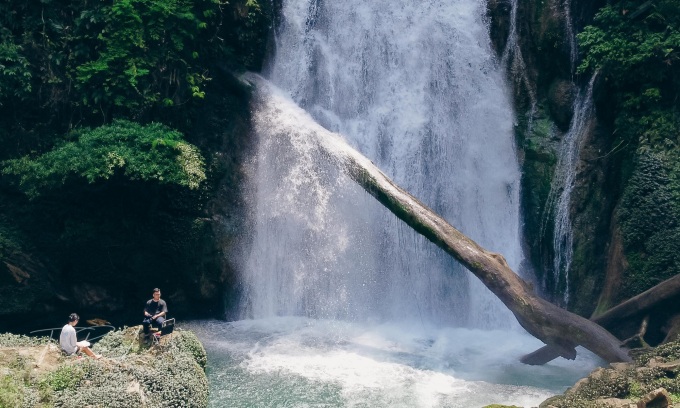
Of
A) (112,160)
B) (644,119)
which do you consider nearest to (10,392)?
(112,160)

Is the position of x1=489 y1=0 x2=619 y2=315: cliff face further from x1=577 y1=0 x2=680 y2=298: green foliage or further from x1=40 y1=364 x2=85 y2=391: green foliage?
x1=40 y1=364 x2=85 y2=391: green foliage

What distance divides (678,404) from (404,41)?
12691 millimetres

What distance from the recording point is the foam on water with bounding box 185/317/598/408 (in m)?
13.5

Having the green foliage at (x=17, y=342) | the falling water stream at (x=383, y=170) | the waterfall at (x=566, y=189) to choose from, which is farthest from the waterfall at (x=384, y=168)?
the green foliage at (x=17, y=342)

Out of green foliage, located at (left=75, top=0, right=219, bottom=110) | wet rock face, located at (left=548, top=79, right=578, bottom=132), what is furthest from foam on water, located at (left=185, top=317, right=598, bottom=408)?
green foliage, located at (left=75, top=0, right=219, bottom=110)

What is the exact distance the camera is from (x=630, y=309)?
14.8 metres

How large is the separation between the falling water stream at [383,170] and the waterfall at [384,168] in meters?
0.03

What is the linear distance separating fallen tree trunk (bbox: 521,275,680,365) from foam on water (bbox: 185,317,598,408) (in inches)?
11.9

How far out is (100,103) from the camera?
1759cm

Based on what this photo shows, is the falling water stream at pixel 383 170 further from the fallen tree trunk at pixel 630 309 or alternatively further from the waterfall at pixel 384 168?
the fallen tree trunk at pixel 630 309

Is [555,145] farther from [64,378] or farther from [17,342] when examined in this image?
[17,342]

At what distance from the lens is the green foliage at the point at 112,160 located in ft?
53.3

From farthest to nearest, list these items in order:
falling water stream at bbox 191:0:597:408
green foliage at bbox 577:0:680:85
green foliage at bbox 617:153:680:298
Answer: falling water stream at bbox 191:0:597:408 → green foliage at bbox 577:0:680:85 → green foliage at bbox 617:153:680:298

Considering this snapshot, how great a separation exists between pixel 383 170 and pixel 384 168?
0.07 meters
